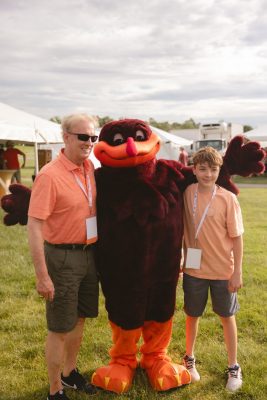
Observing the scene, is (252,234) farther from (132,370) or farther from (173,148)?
(173,148)

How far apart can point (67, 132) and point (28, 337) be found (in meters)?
1.98

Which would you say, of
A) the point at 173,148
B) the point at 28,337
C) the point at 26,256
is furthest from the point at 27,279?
the point at 173,148

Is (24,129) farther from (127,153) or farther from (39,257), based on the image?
(39,257)

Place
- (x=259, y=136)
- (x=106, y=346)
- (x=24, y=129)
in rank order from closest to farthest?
(x=106, y=346), (x=24, y=129), (x=259, y=136)

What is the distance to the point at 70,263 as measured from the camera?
8.18 feet

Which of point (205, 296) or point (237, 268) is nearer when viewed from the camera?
point (237, 268)

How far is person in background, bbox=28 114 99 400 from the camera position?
2371 millimetres

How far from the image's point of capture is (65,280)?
2494 millimetres

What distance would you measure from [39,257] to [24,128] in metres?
8.95

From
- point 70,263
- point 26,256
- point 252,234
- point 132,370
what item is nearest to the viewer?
point 70,263

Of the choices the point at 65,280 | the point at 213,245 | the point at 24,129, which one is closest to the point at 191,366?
the point at 213,245

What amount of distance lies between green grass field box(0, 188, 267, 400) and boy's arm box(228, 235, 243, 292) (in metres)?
A: 0.71

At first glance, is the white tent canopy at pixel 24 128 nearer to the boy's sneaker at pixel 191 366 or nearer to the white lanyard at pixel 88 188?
the white lanyard at pixel 88 188

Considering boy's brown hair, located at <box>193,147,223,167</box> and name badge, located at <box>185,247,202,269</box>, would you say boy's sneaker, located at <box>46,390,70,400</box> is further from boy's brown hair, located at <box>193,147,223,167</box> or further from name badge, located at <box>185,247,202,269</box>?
boy's brown hair, located at <box>193,147,223,167</box>
